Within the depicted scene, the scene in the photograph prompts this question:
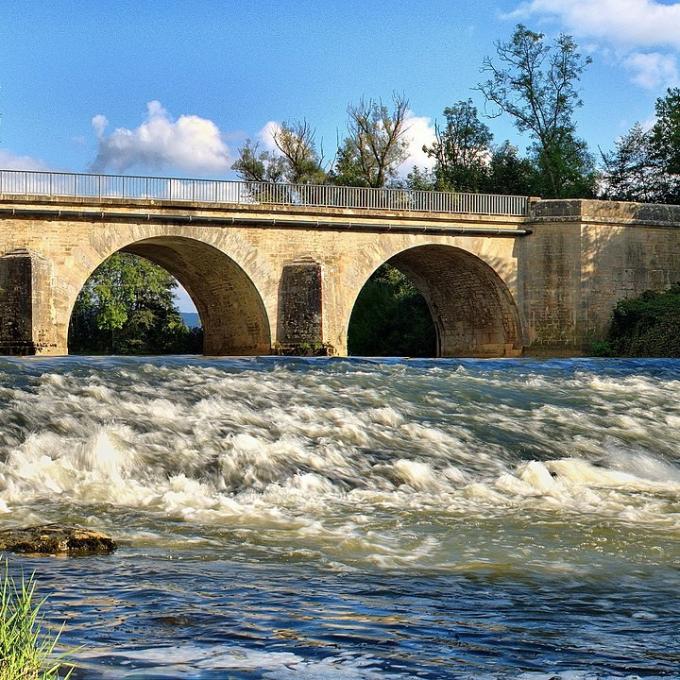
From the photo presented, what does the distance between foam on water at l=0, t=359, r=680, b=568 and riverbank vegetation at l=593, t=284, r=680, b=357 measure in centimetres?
1570

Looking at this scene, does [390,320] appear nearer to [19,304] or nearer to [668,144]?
[668,144]

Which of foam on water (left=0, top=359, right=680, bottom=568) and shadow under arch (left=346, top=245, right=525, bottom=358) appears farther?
shadow under arch (left=346, top=245, right=525, bottom=358)

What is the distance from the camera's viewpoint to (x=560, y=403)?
13.6 meters

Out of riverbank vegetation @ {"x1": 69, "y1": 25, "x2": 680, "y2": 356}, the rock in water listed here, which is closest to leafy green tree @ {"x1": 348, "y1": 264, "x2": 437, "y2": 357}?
riverbank vegetation @ {"x1": 69, "y1": 25, "x2": 680, "y2": 356}

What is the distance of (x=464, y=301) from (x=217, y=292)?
858 centimetres

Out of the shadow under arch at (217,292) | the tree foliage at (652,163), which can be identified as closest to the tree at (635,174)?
the tree foliage at (652,163)

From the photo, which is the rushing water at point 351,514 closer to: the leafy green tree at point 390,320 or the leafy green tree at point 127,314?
the leafy green tree at point 390,320

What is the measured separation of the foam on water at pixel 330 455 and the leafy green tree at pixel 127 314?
3395cm

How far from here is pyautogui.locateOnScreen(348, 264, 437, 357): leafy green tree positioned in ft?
137

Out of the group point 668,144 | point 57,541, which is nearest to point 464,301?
point 668,144

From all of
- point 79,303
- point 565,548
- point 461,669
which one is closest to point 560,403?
point 565,548

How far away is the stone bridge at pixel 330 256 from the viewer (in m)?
27.4

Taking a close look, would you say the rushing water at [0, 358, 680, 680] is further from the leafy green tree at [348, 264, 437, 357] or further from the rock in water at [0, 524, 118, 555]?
the leafy green tree at [348, 264, 437, 357]

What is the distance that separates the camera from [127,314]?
49.4 meters
